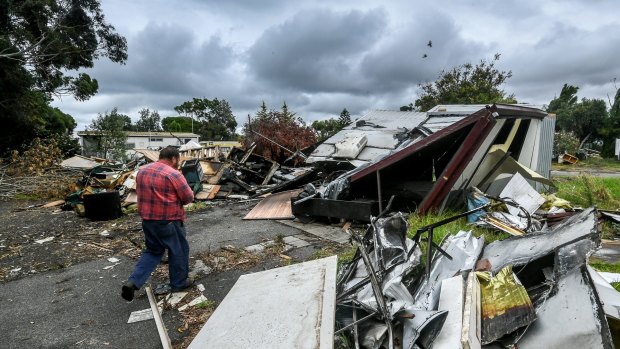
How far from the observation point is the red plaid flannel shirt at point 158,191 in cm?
372

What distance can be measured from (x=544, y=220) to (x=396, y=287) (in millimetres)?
3931

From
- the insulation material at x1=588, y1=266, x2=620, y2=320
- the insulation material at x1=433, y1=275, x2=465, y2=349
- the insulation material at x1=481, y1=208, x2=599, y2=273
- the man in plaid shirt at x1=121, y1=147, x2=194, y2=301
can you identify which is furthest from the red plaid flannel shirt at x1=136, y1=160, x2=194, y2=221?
the insulation material at x1=588, y1=266, x2=620, y2=320

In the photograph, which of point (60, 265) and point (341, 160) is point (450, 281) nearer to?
point (60, 265)

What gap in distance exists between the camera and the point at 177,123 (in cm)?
6731

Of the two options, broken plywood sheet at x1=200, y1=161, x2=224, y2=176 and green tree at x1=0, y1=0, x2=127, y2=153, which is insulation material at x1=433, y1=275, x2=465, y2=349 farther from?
green tree at x1=0, y1=0, x2=127, y2=153

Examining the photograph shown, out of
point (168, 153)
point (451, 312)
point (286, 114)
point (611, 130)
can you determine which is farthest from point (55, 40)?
point (611, 130)

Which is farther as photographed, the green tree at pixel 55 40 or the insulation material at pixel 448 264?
the green tree at pixel 55 40

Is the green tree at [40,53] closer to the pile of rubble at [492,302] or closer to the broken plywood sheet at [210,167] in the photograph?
the broken plywood sheet at [210,167]

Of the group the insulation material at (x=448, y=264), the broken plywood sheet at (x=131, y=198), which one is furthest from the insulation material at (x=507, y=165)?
the broken plywood sheet at (x=131, y=198)

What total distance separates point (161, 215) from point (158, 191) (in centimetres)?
25

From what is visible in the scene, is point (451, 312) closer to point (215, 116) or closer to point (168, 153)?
point (168, 153)

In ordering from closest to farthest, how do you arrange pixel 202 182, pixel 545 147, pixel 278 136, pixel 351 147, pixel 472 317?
pixel 472 317 < pixel 351 147 < pixel 545 147 < pixel 202 182 < pixel 278 136

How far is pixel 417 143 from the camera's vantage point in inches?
239

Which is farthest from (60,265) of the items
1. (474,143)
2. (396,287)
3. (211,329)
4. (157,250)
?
(474,143)
